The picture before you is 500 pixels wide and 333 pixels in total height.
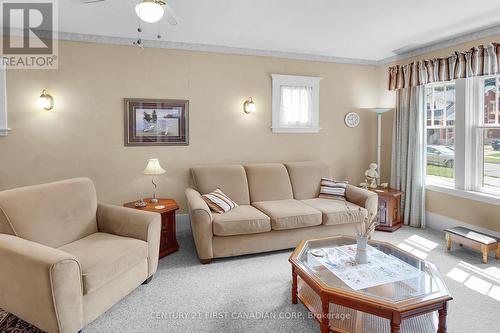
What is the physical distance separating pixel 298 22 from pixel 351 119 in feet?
7.18

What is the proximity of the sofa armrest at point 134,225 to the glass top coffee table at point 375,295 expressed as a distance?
Result: 4.16ft

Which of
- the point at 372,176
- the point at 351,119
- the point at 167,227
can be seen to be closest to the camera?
the point at 167,227

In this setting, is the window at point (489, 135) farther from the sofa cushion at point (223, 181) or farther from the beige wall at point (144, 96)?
the sofa cushion at point (223, 181)

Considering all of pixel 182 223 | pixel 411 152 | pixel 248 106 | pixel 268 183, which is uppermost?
pixel 248 106

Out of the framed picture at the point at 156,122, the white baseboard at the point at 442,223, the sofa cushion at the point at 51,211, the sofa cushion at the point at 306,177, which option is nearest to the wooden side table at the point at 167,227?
the sofa cushion at the point at 51,211

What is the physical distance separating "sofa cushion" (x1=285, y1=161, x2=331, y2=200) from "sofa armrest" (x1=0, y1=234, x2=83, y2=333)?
2978 millimetres

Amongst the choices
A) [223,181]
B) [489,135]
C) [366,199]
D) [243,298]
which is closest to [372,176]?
[366,199]

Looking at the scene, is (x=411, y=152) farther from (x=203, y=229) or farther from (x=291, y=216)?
(x=203, y=229)

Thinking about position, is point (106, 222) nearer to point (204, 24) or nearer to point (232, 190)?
point (232, 190)

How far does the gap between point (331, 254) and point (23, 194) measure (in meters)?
2.54

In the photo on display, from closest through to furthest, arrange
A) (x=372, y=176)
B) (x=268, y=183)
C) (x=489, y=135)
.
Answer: (x=489, y=135) < (x=268, y=183) < (x=372, y=176)

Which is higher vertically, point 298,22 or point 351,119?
point 298,22

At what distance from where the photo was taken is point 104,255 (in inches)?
92.6

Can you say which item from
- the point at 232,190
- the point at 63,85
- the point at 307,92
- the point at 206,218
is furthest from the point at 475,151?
the point at 63,85
